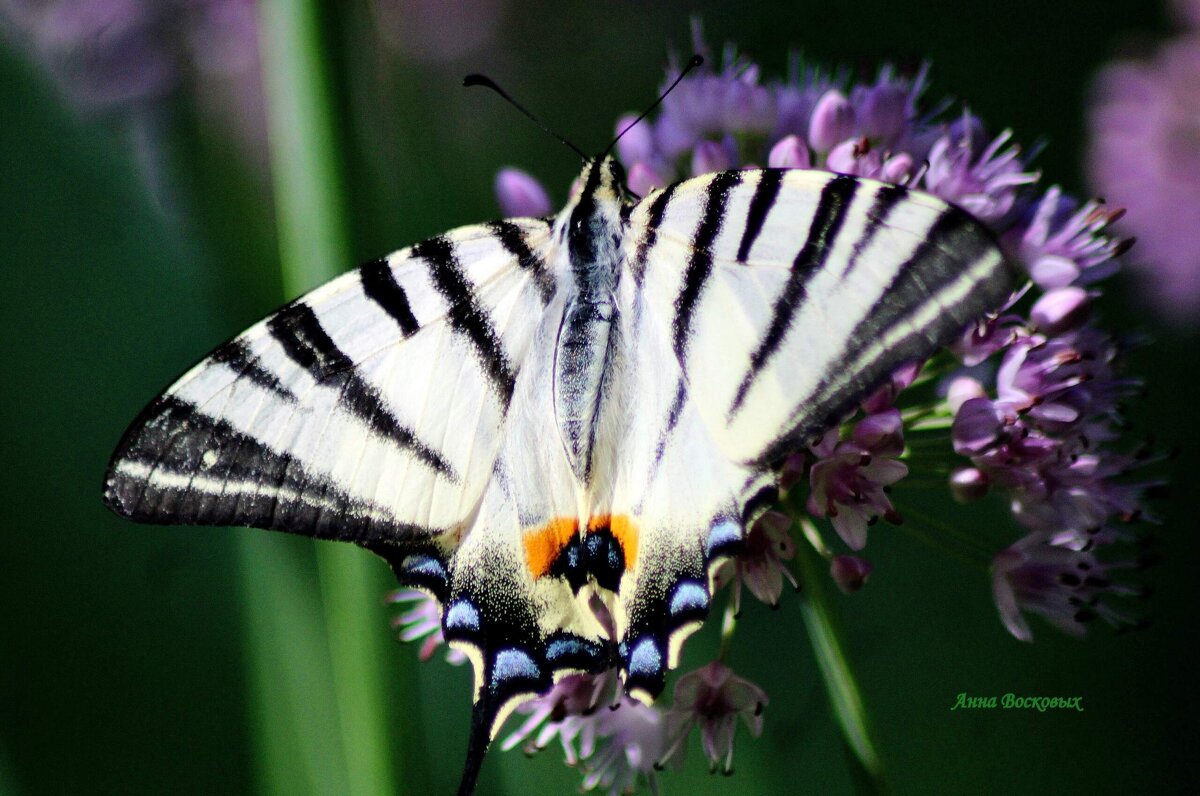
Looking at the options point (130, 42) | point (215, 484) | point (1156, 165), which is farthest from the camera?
point (1156, 165)

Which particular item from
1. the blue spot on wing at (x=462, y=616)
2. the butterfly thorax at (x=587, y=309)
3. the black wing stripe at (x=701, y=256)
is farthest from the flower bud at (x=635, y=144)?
the blue spot on wing at (x=462, y=616)

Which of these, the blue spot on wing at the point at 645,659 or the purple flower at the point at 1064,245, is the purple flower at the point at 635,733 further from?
the purple flower at the point at 1064,245

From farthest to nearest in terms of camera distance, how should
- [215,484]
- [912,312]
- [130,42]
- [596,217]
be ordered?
1. [130,42]
2. [596,217]
3. [215,484]
4. [912,312]

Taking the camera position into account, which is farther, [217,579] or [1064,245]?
[217,579]

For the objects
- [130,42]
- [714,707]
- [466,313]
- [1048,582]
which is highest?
[130,42]

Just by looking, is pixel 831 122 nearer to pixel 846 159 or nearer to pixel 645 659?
pixel 846 159

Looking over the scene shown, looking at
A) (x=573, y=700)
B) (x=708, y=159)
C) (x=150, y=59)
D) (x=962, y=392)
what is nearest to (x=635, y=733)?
(x=573, y=700)
